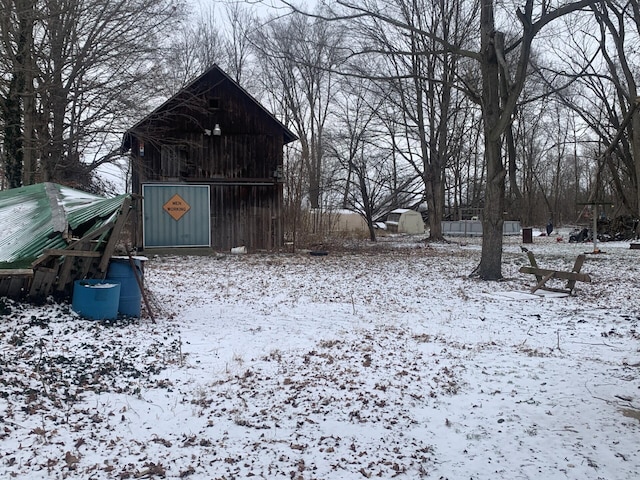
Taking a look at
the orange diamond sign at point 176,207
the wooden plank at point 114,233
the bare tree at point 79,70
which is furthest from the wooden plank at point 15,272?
the orange diamond sign at point 176,207

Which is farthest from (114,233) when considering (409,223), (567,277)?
(409,223)

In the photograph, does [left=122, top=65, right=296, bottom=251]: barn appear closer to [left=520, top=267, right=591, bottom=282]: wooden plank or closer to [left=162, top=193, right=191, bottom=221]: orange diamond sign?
[left=162, top=193, right=191, bottom=221]: orange diamond sign

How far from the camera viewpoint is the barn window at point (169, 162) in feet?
65.2

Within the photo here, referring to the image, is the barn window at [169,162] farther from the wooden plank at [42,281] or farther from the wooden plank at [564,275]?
the wooden plank at [564,275]

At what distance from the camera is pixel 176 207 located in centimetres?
1933

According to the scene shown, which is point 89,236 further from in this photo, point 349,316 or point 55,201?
point 349,316

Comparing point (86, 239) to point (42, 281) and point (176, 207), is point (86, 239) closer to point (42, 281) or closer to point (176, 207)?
point (42, 281)

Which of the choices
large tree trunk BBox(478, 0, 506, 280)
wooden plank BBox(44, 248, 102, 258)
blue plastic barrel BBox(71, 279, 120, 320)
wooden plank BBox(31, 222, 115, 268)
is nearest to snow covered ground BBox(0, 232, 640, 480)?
blue plastic barrel BBox(71, 279, 120, 320)

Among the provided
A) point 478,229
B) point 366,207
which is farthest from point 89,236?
point 478,229

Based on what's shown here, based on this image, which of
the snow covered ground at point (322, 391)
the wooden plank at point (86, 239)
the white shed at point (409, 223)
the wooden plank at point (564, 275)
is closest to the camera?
the snow covered ground at point (322, 391)

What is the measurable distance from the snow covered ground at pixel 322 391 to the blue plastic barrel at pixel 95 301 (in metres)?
0.18

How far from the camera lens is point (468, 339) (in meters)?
7.31

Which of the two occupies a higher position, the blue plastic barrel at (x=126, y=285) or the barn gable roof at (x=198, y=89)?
the barn gable roof at (x=198, y=89)

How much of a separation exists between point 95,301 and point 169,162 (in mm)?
13622
